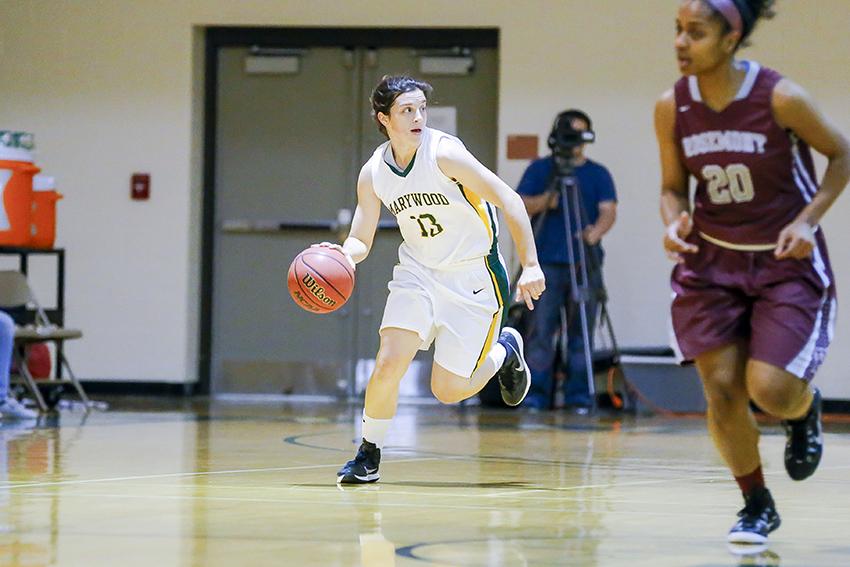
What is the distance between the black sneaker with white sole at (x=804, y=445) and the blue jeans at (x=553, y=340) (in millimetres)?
6262

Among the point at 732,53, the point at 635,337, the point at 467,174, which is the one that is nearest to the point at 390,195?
the point at 467,174

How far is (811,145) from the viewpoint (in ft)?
11.8

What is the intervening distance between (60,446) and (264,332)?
5.13 metres

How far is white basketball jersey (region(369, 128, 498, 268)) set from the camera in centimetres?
532

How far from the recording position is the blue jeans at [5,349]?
326 inches

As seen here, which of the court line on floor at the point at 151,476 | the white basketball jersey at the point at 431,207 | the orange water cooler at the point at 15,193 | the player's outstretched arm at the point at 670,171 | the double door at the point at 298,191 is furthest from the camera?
the double door at the point at 298,191

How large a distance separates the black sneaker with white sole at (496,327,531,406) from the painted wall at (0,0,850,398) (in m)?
5.17

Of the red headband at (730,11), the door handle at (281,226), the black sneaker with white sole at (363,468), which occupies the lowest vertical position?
the black sneaker with white sole at (363,468)

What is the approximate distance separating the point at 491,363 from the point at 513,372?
A: 26 cm

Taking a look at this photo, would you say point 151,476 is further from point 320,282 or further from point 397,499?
point 397,499

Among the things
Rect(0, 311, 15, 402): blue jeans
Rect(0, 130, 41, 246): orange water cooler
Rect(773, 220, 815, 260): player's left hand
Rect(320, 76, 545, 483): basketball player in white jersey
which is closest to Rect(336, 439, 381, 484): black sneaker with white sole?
Rect(320, 76, 545, 483): basketball player in white jersey

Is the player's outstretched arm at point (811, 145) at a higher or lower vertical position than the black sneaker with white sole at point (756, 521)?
higher

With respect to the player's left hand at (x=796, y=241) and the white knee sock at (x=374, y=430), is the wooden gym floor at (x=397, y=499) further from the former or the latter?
the player's left hand at (x=796, y=241)

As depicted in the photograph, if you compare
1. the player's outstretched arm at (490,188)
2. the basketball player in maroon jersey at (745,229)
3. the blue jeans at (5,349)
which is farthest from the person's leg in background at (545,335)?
the basketball player in maroon jersey at (745,229)
